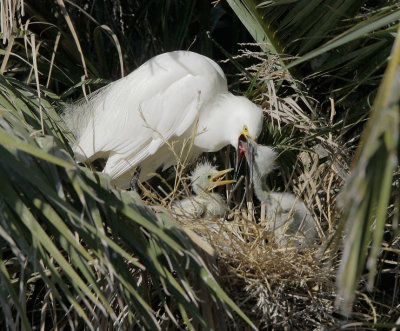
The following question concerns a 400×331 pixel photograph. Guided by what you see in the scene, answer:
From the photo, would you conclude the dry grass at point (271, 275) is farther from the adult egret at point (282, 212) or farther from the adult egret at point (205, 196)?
the adult egret at point (205, 196)

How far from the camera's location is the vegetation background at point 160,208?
4.16 ft

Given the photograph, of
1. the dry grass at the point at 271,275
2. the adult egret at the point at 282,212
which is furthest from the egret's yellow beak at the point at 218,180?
the dry grass at the point at 271,275

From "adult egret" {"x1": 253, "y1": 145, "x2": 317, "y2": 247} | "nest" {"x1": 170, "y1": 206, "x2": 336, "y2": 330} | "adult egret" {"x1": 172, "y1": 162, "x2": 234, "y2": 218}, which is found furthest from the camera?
"adult egret" {"x1": 172, "y1": 162, "x2": 234, "y2": 218}

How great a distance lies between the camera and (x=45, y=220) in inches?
55.6

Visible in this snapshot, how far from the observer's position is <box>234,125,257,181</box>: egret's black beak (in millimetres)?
2608

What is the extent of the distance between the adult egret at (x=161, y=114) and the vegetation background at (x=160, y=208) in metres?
0.11

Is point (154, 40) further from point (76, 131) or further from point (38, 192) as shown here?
point (38, 192)

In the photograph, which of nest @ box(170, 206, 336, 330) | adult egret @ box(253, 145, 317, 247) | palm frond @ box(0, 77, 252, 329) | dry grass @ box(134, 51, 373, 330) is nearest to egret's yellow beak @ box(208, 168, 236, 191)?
adult egret @ box(253, 145, 317, 247)

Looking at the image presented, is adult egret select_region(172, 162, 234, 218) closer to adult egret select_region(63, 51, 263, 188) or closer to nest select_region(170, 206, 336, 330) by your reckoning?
adult egret select_region(63, 51, 263, 188)

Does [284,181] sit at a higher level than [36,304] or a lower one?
lower

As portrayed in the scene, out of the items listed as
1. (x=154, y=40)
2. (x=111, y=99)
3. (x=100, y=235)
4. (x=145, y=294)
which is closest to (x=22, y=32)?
(x=111, y=99)

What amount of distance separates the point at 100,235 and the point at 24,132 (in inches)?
13.0

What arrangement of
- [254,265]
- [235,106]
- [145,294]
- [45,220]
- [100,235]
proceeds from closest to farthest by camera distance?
[100,235] < [45,220] < [145,294] < [254,265] < [235,106]

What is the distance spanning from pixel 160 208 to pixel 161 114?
1.10 meters
